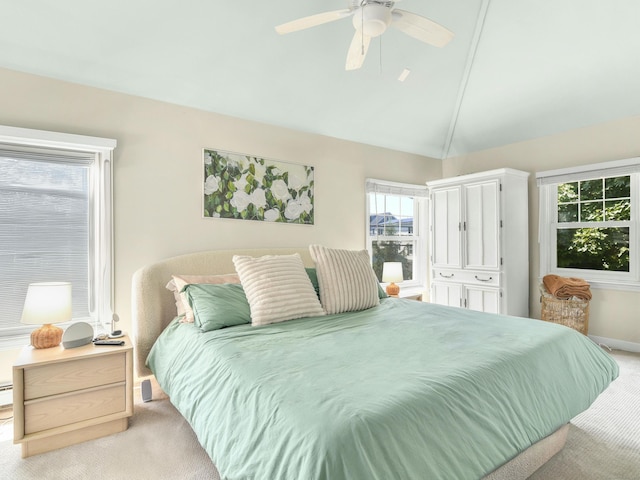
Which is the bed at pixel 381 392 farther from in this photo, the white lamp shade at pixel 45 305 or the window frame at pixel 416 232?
the window frame at pixel 416 232

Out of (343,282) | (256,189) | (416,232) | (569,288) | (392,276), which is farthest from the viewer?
(416,232)

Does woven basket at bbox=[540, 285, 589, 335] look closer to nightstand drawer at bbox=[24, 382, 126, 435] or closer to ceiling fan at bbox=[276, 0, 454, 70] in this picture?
ceiling fan at bbox=[276, 0, 454, 70]

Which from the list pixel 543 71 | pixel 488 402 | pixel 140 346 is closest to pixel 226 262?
pixel 140 346

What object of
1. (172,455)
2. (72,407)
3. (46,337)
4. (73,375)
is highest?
(46,337)

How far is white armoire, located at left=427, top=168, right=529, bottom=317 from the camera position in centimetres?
384

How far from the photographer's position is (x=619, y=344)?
3543mm

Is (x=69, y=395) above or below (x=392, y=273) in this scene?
below

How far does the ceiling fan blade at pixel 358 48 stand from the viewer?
6.82 feet

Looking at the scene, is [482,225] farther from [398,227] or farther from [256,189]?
[256,189]

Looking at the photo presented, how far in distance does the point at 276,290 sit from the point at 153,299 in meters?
0.94

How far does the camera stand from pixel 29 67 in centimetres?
240

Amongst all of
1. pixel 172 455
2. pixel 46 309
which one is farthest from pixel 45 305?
pixel 172 455

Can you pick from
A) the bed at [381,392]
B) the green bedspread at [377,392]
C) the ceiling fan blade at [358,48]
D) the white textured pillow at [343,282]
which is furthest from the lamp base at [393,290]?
the ceiling fan blade at [358,48]

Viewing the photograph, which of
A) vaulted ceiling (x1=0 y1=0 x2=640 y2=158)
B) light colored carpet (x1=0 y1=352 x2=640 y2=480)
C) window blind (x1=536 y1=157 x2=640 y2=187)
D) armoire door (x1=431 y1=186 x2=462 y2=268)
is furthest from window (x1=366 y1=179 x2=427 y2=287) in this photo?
light colored carpet (x1=0 y1=352 x2=640 y2=480)
